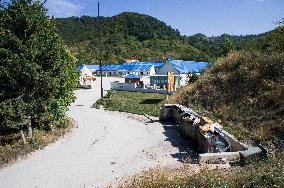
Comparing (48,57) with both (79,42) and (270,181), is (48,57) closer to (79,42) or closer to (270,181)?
(270,181)

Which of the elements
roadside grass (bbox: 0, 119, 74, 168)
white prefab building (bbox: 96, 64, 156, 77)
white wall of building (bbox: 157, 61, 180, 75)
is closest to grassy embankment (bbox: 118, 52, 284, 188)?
roadside grass (bbox: 0, 119, 74, 168)

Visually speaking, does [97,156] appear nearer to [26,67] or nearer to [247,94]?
[26,67]

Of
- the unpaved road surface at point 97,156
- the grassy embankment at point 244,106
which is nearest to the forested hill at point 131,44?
the grassy embankment at point 244,106

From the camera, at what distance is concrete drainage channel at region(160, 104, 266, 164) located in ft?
43.7

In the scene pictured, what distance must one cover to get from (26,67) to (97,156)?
6466 millimetres

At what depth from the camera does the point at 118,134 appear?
2138 centimetres

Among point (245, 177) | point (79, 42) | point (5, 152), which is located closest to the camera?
point (245, 177)

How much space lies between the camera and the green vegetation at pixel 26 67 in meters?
17.5

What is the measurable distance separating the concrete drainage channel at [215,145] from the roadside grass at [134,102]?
358 inches

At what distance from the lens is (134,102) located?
34750 millimetres

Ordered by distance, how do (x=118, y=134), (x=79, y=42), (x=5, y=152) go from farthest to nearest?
(x=79, y=42), (x=118, y=134), (x=5, y=152)

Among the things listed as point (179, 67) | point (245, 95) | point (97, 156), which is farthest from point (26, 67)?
point (179, 67)

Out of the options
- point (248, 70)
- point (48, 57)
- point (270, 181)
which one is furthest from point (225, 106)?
point (270, 181)

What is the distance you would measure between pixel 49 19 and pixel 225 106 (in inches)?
512
